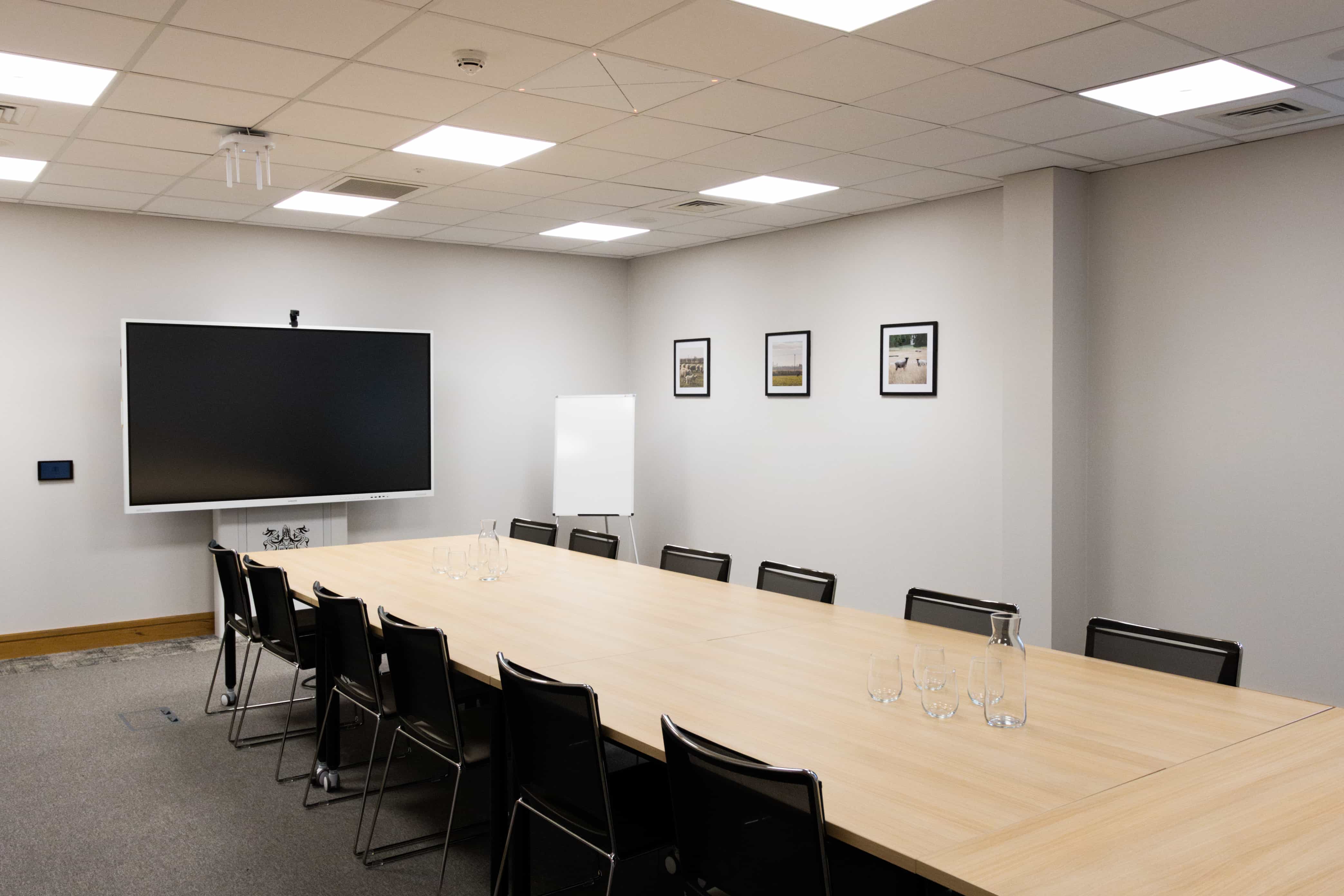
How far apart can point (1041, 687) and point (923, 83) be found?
2.48 meters

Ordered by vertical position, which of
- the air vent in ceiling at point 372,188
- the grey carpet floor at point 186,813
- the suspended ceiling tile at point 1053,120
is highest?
the air vent in ceiling at point 372,188

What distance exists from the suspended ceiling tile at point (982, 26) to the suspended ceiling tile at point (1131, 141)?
4.47 ft

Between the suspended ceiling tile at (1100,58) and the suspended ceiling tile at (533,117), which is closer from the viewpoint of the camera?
the suspended ceiling tile at (1100,58)

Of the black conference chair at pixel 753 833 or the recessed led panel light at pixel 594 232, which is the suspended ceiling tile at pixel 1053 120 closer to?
the recessed led panel light at pixel 594 232

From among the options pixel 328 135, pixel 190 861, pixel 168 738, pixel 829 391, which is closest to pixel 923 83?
pixel 328 135

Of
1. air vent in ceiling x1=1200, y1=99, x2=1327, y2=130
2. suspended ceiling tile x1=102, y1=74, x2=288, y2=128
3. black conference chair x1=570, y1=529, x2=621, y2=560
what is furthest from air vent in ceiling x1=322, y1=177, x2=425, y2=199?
air vent in ceiling x1=1200, y1=99, x2=1327, y2=130

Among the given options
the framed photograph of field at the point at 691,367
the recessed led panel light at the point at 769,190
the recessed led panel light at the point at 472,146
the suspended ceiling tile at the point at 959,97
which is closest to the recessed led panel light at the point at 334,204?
the recessed led panel light at the point at 472,146

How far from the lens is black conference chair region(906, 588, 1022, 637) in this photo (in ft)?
12.1

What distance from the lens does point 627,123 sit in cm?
470

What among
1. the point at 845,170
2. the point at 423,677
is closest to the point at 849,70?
the point at 845,170

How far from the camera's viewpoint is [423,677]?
3.31 metres

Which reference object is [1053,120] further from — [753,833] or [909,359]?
[753,833]

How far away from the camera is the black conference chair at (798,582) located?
4234mm

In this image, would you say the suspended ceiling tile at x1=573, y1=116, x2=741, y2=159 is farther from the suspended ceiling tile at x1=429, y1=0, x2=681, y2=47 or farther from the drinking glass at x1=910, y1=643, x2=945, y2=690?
the drinking glass at x1=910, y1=643, x2=945, y2=690
